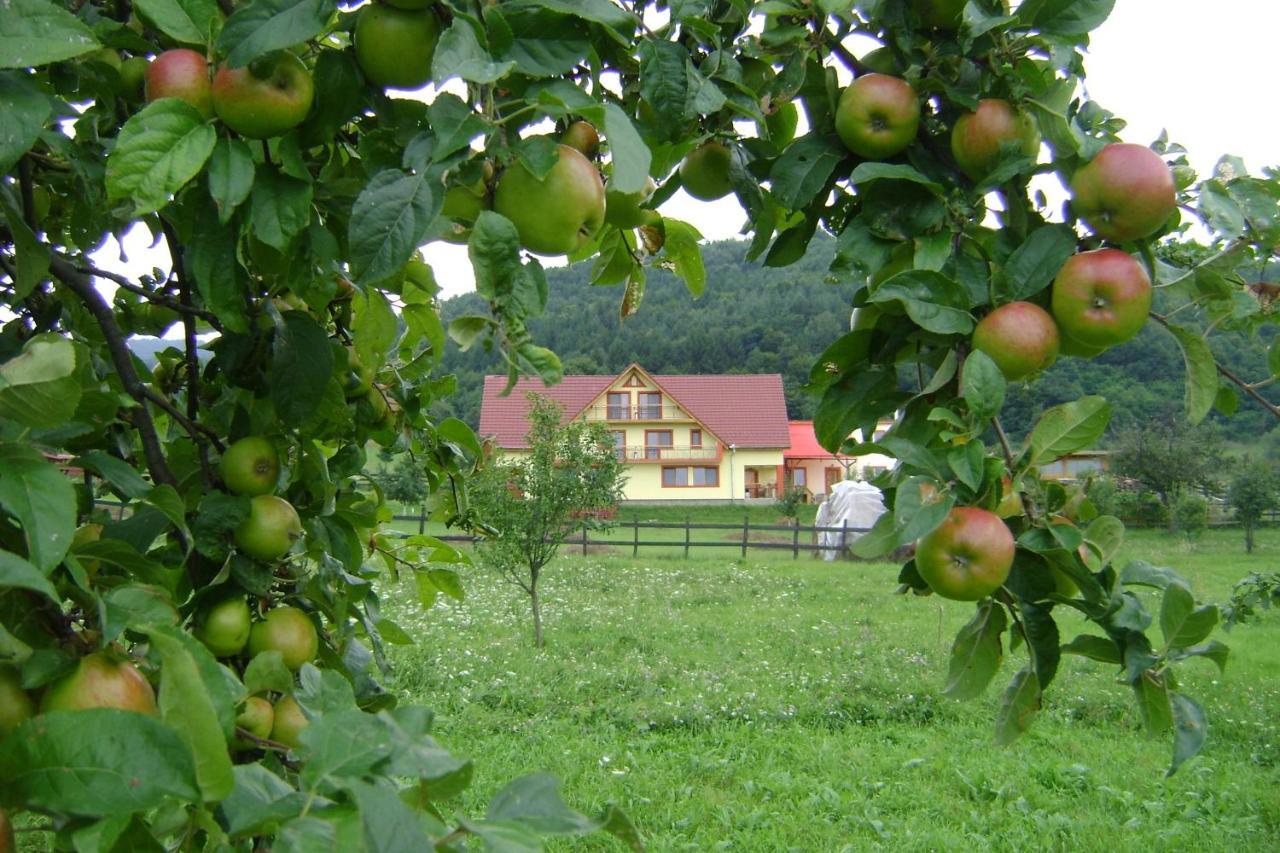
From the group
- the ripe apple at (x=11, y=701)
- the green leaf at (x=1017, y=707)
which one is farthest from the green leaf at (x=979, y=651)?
the ripe apple at (x=11, y=701)

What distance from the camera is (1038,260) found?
0.91 metres

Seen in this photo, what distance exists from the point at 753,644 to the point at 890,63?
24.4 ft

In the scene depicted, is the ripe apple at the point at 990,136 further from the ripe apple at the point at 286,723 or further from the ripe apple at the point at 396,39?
the ripe apple at the point at 286,723

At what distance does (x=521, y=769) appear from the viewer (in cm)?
499

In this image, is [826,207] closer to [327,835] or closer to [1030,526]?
[1030,526]

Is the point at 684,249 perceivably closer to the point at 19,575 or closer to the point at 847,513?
the point at 19,575

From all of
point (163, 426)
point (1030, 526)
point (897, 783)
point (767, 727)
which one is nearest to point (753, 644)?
point (767, 727)

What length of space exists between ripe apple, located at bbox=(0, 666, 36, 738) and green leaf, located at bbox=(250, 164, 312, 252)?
0.37 metres

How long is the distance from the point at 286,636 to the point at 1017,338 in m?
0.89

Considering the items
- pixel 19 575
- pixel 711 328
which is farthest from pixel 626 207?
pixel 711 328

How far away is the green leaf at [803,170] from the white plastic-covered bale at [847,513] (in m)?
15.6

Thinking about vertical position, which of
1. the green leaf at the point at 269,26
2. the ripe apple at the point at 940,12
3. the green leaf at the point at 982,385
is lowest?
the green leaf at the point at 982,385

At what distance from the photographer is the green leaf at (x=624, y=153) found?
2.02 feet

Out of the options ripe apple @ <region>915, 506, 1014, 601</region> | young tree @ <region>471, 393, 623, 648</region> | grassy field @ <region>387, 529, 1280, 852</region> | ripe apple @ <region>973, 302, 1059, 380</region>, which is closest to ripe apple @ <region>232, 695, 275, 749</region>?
ripe apple @ <region>915, 506, 1014, 601</region>
